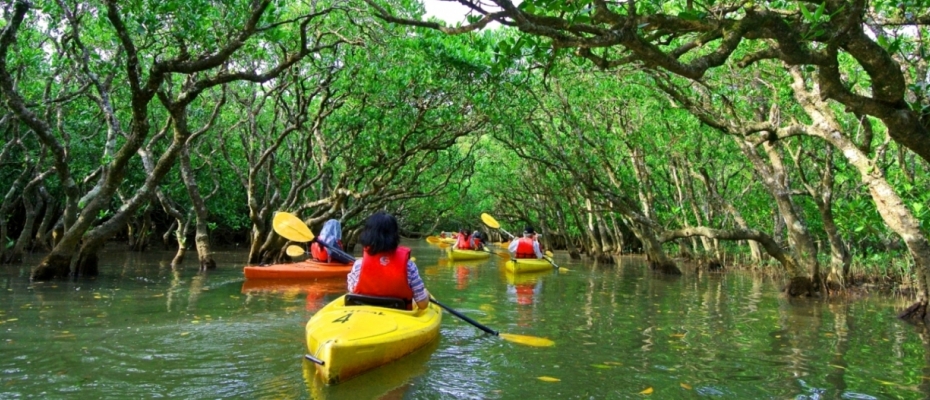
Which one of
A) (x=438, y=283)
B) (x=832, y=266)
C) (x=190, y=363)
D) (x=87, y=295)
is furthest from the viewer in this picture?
(x=438, y=283)

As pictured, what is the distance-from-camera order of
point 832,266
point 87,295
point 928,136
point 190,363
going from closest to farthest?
point 928,136, point 190,363, point 87,295, point 832,266

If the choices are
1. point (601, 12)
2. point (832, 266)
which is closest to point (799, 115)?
point (832, 266)

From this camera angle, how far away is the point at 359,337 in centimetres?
439

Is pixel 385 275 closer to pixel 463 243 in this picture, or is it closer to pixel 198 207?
pixel 198 207

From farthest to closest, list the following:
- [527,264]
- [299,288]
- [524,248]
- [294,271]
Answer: [524,248] → [527,264] → [294,271] → [299,288]

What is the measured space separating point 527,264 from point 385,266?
10.5m

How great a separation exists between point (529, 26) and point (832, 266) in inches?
408

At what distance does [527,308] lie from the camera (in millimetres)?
8922

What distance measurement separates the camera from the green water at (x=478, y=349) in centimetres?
435

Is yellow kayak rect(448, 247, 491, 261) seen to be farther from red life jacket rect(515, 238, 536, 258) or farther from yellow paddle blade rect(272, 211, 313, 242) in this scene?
yellow paddle blade rect(272, 211, 313, 242)

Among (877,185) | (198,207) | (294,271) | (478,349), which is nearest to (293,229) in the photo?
(478,349)

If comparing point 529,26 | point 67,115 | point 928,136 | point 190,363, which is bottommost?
point 190,363

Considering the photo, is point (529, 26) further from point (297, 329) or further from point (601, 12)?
point (297, 329)

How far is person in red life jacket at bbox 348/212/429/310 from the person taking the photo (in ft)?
16.5
